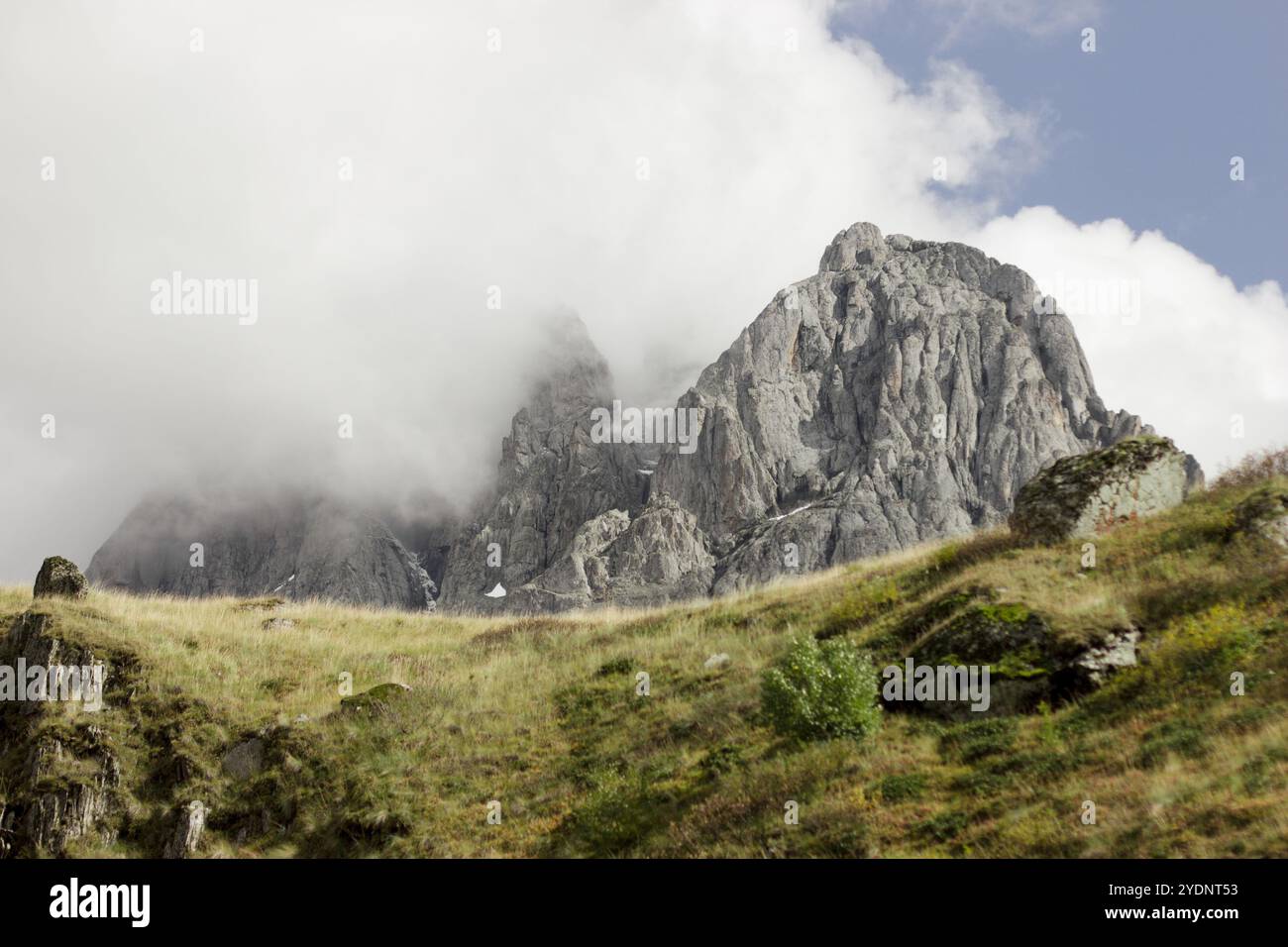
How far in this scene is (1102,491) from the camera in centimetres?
2383

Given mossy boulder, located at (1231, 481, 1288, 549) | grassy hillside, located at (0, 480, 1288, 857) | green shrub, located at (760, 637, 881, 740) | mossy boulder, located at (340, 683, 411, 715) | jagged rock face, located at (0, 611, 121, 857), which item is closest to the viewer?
grassy hillside, located at (0, 480, 1288, 857)

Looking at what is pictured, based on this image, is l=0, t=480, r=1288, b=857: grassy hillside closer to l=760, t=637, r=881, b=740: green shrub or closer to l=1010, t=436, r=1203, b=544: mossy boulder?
l=760, t=637, r=881, b=740: green shrub

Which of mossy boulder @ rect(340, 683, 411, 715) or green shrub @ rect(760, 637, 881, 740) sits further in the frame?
mossy boulder @ rect(340, 683, 411, 715)

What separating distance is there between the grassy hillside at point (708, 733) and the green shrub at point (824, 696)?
1.34ft

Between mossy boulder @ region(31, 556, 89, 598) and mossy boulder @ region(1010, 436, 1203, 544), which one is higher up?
mossy boulder @ region(1010, 436, 1203, 544)

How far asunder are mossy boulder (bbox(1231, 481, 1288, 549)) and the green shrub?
9.77 metres

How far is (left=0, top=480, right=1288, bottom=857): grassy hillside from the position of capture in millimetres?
12781

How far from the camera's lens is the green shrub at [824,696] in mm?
16500

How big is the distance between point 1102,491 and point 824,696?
470 inches

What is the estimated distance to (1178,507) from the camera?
23938 mm

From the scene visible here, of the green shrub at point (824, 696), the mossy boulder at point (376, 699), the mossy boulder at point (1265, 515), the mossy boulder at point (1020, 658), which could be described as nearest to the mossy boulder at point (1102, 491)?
the mossy boulder at point (1265, 515)

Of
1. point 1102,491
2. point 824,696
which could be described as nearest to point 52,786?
point 824,696

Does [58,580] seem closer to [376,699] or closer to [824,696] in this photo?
[376,699]

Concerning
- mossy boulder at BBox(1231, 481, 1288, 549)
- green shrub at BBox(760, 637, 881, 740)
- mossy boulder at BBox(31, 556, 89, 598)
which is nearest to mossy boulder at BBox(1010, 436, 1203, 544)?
mossy boulder at BBox(1231, 481, 1288, 549)
